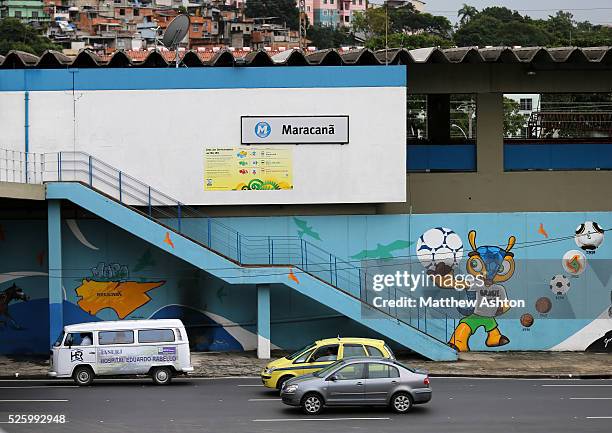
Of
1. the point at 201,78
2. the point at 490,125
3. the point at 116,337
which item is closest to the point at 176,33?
the point at 201,78

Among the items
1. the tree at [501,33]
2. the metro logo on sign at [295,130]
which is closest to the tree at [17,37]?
the tree at [501,33]

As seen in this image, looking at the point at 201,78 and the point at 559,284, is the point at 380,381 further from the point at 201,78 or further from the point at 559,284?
the point at 201,78

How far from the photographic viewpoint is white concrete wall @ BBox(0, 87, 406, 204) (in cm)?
3934

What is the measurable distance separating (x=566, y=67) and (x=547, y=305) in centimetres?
886

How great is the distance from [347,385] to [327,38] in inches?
6534

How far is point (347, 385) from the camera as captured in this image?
28531 millimetres

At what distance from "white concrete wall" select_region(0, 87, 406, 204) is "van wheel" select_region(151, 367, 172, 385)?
790 centimetres

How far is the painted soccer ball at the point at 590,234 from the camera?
40344 millimetres

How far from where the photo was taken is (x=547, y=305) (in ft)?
132

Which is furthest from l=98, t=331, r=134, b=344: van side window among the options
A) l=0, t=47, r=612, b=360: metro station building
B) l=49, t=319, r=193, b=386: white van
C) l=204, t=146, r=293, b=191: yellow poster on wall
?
l=204, t=146, r=293, b=191: yellow poster on wall

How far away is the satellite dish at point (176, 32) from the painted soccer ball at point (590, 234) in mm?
14969

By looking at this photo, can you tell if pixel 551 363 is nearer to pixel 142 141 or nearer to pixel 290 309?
pixel 290 309

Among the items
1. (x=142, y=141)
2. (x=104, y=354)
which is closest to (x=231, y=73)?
(x=142, y=141)

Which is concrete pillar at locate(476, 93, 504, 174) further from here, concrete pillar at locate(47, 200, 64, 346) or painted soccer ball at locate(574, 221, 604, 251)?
concrete pillar at locate(47, 200, 64, 346)
